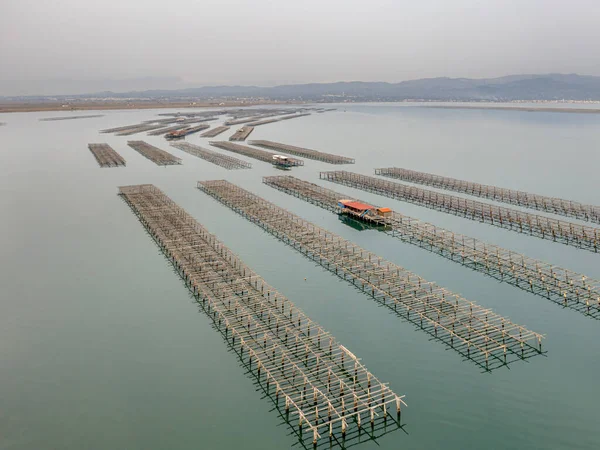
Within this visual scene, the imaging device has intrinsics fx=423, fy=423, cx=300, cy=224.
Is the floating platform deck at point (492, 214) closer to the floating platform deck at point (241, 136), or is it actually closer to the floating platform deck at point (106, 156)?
the floating platform deck at point (106, 156)

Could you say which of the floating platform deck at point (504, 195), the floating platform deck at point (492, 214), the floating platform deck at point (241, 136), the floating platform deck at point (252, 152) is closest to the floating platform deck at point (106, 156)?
the floating platform deck at point (252, 152)

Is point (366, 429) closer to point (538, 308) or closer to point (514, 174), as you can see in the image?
point (538, 308)

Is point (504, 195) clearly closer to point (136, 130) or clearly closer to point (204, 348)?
point (204, 348)

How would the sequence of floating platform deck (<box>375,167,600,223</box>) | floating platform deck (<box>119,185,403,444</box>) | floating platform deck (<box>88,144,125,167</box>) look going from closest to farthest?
floating platform deck (<box>119,185,403,444</box>)
floating platform deck (<box>375,167,600,223</box>)
floating platform deck (<box>88,144,125,167</box>)

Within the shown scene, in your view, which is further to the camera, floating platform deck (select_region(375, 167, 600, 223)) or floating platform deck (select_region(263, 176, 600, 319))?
floating platform deck (select_region(375, 167, 600, 223))

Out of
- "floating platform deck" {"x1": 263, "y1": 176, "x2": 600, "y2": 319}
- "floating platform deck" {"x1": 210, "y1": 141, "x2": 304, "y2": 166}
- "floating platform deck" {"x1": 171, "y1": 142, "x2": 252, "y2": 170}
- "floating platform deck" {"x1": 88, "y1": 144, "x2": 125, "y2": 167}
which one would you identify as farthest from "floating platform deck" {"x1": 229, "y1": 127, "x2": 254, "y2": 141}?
"floating platform deck" {"x1": 263, "y1": 176, "x2": 600, "y2": 319}

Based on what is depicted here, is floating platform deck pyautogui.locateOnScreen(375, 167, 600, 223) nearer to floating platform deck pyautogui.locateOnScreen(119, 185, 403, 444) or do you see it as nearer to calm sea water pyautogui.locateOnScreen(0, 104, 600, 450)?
calm sea water pyautogui.locateOnScreen(0, 104, 600, 450)

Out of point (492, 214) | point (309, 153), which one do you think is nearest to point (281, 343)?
point (492, 214)
